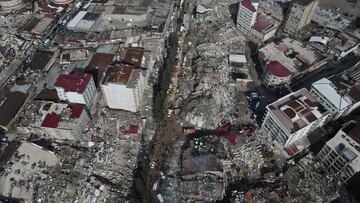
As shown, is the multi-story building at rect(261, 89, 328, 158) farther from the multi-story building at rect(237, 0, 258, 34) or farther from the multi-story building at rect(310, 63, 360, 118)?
the multi-story building at rect(237, 0, 258, 34)

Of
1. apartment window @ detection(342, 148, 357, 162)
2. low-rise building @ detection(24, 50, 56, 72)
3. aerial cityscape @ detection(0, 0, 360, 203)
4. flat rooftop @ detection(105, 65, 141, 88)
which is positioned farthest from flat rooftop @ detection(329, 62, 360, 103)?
low-rise building @ detection(24, 50, 56, 72)

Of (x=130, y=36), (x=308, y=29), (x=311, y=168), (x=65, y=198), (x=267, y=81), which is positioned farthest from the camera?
(x=308, y=29)

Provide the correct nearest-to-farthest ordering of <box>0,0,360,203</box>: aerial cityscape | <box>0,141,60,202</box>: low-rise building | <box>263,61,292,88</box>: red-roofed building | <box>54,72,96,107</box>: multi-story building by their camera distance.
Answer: <box>0,141,60,202</box>: low-rise building < <box>0,0,360,203</box>: aerial cityscape < <box>54,72,96,107</box>: multi-story building < <box>263,61,292,88</box>: red-roofed building

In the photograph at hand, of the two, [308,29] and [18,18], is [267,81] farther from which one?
[18,18]

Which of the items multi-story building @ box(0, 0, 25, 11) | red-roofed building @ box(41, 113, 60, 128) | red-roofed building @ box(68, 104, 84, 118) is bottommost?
red-roofed building @ box(41, 113, 60, 128)

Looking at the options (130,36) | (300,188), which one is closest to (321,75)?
(300,188)
